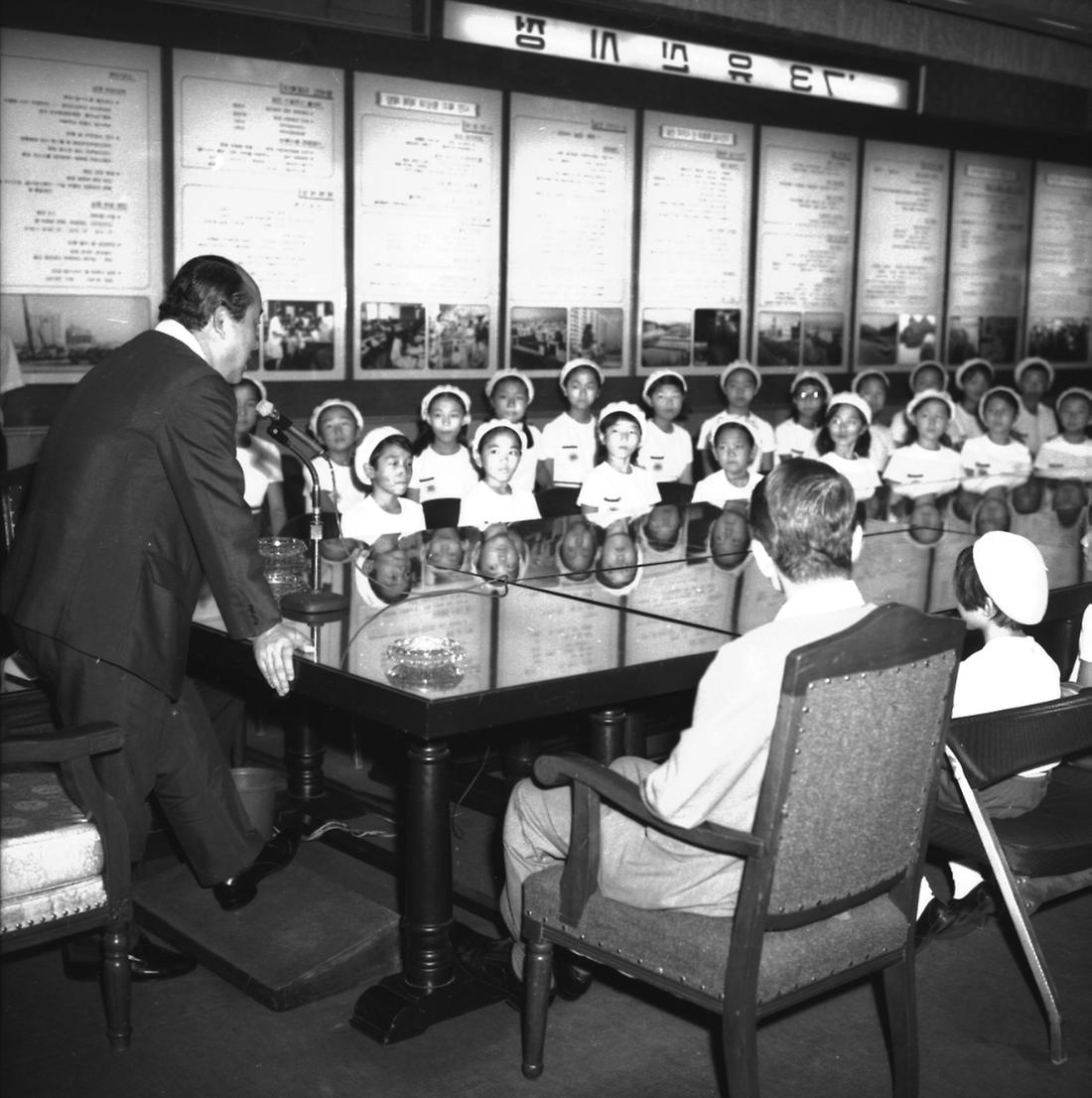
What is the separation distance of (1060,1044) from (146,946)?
193 cm

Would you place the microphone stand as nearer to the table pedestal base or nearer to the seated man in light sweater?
the table pedestal base

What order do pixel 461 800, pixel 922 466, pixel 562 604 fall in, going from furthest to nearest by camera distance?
pixel 922 466 < pixel 461 800 < pixel 562 604

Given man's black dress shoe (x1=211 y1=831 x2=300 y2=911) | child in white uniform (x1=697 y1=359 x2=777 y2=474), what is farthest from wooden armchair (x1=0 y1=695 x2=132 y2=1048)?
child in white uniform (x1=697 y1=359 x2=777 y2=474)

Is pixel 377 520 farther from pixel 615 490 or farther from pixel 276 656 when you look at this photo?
pixel 276 656

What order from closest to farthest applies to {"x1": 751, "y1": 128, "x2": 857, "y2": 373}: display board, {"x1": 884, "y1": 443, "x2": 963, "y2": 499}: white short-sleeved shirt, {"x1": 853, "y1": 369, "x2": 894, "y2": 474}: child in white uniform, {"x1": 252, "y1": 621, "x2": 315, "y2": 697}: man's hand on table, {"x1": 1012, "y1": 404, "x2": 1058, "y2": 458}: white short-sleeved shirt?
{"x1": 252, "y1": 621, "x2": 315, "y2": 697}: man's hand on table
{"x1": 884, "y1": 443, "x2": 963, "y2": 499}: white short-sleeved shirt
{"x1": 853, "y1": 369, "x2": 894, "y2": 474}: child in white uniform
{"x1": 751, "y1": 128, "x2": 857, "y2": 373}: display board
{"x1": 1012, "y1": 404, "x2": 1058, "y2": 458}: white short-sleeved shirt

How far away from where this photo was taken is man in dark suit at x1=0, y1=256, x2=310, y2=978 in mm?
2924

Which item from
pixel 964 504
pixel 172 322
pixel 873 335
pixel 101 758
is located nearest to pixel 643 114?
pixel 873 335

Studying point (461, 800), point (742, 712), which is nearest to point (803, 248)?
point (461, 800)

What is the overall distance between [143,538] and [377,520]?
237 centimetres

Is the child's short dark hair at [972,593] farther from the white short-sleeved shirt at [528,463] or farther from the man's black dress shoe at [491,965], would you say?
the white short-sleeved shirt at [528,463]

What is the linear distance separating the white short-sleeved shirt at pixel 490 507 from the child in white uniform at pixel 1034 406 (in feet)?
14.0

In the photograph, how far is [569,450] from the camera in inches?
287

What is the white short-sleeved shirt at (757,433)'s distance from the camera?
24.7 ft

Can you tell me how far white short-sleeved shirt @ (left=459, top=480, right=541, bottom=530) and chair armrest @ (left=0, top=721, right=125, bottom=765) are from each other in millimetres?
3034
